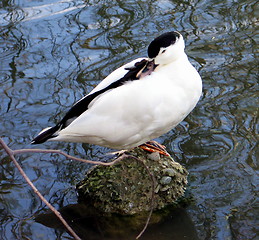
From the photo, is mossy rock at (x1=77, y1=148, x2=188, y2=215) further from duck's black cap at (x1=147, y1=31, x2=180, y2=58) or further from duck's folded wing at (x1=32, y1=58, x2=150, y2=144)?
duck's black cap at (x1=147, y1=31, x2=180, y2=58)

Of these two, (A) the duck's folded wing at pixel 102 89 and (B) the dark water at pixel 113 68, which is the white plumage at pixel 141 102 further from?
(B) the dark water at pixel 113 68

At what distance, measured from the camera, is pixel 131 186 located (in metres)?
4.16

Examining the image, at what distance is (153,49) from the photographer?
13.0 feet

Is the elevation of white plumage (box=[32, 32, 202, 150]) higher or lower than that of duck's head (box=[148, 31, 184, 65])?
lower

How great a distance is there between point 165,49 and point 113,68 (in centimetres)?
212

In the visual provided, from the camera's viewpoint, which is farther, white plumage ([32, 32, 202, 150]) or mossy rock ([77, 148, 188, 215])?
mossy rock ([77, 148, 188, 215])

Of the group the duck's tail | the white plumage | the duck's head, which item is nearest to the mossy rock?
the white plumage

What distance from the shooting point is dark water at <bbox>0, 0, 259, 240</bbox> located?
4.16 m

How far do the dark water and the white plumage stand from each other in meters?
0.68

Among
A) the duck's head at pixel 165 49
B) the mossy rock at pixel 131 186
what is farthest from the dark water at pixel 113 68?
the duck's head at pixel 165 49

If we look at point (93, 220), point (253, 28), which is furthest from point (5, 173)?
point (253, 28)

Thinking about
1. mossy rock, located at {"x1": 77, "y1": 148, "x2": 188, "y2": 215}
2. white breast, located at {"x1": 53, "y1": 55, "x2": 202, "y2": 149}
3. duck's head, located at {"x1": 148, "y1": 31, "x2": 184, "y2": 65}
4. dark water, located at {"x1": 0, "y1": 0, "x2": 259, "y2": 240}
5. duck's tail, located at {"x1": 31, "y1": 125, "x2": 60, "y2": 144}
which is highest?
duck's head, located at {"x1": 148, "y1": 31, "x2": 184, "y2": 65}

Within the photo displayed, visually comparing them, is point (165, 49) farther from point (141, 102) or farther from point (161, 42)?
point (141, 102)

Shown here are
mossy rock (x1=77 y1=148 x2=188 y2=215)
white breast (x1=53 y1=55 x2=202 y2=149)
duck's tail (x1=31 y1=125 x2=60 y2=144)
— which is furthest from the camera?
mossy rock (x1=77 y1=148 x2=188 y2=215)
